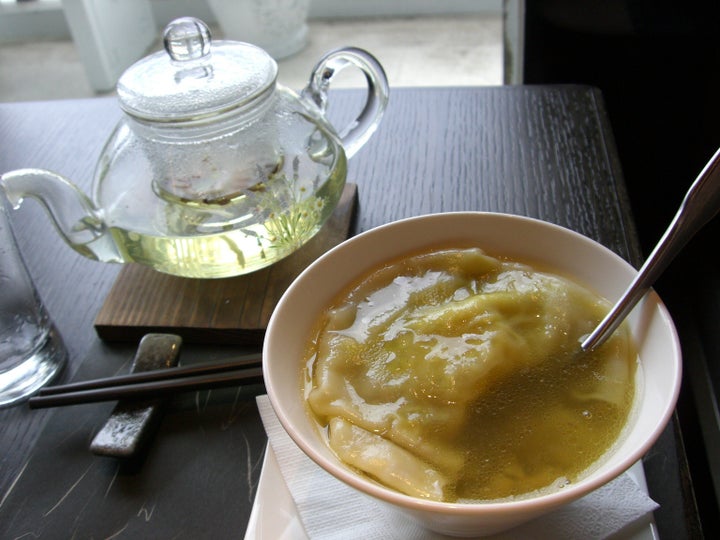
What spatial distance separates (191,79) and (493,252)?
41 cm

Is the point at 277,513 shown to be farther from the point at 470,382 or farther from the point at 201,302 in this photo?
the point at 201,302

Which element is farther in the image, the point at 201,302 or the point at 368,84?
the point at 368,84

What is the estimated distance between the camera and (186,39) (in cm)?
81

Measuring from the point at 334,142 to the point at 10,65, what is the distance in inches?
122

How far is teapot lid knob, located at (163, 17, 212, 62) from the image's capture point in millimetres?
806

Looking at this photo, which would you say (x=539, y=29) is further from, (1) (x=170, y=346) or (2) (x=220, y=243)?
(1) (x=170, y=346)

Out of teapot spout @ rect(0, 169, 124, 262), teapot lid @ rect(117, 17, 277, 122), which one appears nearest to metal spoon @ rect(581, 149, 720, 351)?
teapot lid @ rect(117, 17, 277, 122)

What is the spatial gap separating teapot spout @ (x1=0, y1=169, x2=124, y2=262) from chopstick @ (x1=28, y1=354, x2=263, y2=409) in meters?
0.19

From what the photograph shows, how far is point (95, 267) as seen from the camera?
36.9 inches

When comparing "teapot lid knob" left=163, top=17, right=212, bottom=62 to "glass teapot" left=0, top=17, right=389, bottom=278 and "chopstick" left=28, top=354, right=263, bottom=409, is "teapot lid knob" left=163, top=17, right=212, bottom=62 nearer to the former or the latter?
"glass teapot" left=0, top=17, right=389, bottom=278

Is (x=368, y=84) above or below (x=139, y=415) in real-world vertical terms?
above

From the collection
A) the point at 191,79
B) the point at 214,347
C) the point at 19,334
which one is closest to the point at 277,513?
the point at 214,347

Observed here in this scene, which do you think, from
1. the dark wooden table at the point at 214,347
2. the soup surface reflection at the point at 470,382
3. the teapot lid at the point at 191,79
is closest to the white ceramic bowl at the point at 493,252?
the soup surface reflection at the point at 470,382

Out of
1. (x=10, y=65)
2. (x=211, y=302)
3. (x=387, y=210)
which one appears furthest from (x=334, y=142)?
(x=10, y=65)
